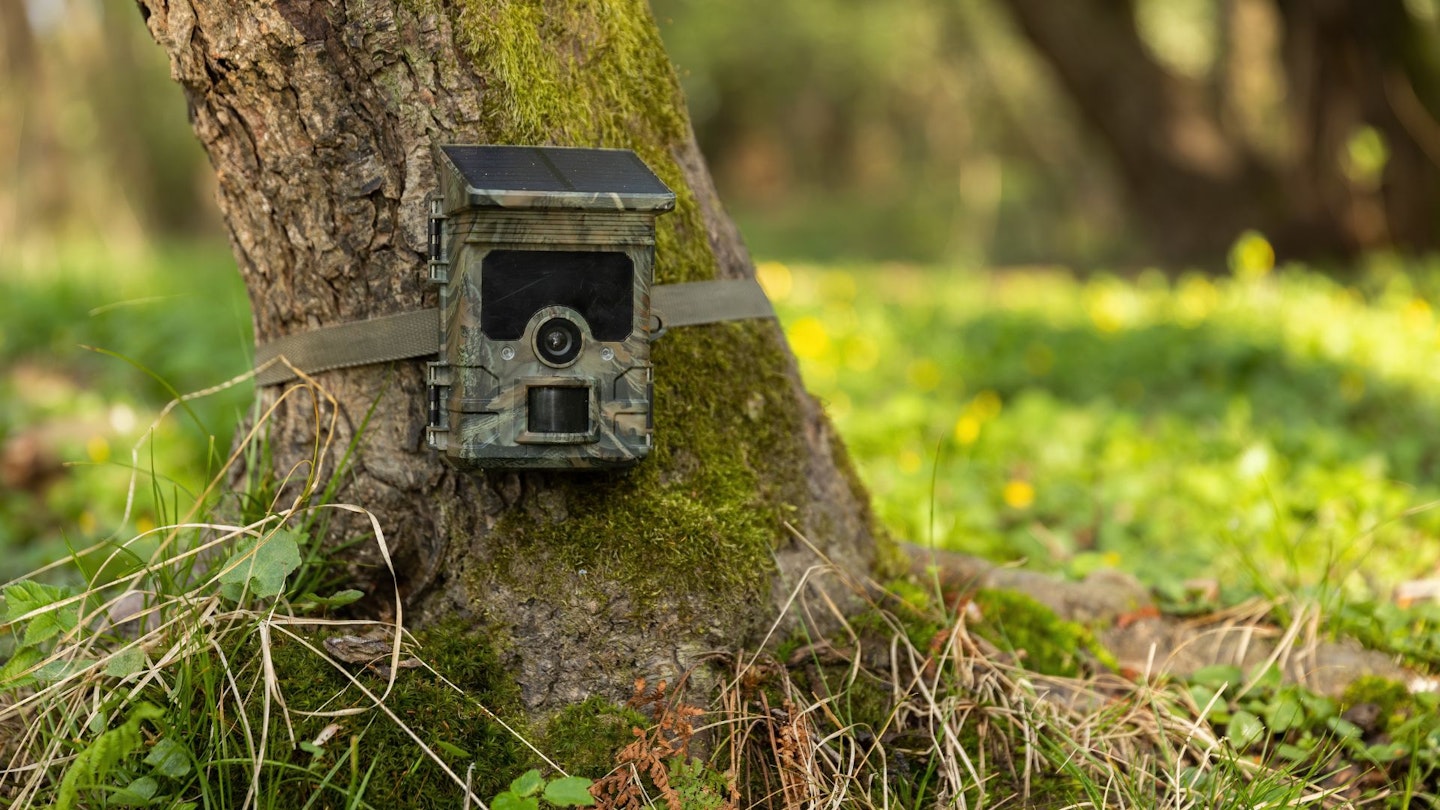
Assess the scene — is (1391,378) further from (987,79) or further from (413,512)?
(987,79)

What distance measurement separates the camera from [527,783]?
1.82 meters

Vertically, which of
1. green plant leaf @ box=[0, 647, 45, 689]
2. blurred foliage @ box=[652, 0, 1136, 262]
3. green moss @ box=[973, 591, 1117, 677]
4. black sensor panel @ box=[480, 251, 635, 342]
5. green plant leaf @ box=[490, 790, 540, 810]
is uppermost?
black sensor panel @ box=[480, 251, 635, 342]

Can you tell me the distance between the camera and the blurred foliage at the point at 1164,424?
140 inches

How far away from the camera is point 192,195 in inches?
978

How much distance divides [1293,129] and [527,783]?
1044 centimetres

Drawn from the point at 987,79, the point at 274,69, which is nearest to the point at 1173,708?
the point at 274,69

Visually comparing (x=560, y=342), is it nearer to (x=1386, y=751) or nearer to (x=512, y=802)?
(x=512, y=802)

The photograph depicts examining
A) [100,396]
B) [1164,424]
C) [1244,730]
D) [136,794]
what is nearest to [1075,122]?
[1164,424]

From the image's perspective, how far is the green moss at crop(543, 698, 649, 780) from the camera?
1990 mm

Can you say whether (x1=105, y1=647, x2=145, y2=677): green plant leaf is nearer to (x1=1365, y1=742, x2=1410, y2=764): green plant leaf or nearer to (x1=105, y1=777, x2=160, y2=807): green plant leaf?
(x1=105, y1=777, x2=160, y2=807): green plant leaf

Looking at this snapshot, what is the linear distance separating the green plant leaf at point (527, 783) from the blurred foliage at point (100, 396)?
916 mm

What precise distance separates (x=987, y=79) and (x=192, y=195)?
57.1 feet

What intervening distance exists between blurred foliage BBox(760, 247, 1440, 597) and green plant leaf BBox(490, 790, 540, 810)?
92 cm

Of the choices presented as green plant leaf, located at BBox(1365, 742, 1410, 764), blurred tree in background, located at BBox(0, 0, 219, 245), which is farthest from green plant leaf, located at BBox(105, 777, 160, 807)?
blurred tree in background, located at BBox(0, 0, 219, 245)
